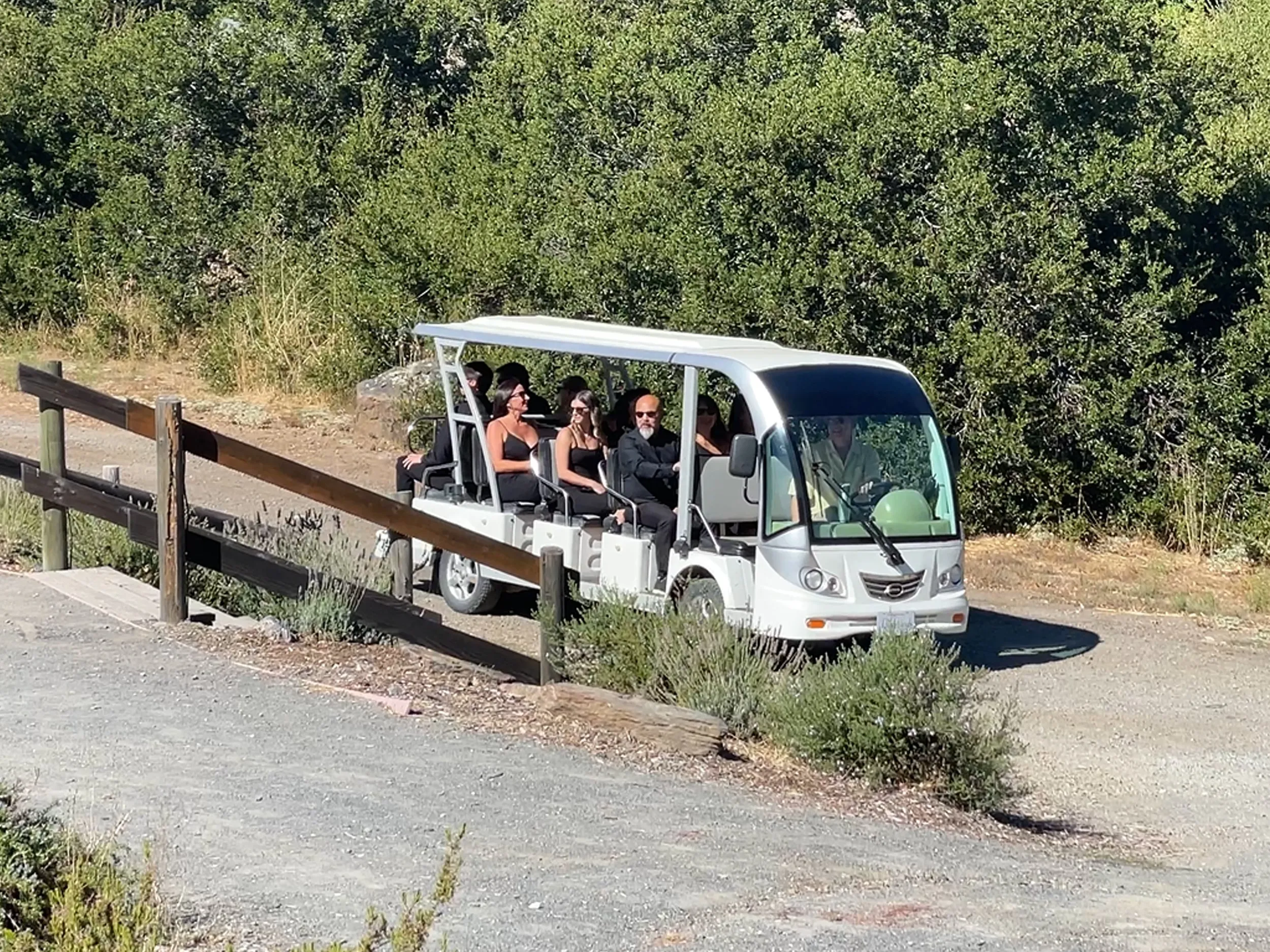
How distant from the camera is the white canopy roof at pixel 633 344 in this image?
11.8 meters

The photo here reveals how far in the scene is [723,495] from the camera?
11930mm

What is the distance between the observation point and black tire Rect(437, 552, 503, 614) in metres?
13.5

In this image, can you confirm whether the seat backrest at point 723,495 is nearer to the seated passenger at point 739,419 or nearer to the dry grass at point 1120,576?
the seated passenger at point 739,419

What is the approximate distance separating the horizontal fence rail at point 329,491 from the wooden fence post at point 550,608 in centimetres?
9

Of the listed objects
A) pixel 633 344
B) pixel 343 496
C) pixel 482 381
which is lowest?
pixel 343 496

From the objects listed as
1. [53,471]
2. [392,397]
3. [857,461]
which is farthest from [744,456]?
[392,397]

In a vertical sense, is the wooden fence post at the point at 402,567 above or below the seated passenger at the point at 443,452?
below

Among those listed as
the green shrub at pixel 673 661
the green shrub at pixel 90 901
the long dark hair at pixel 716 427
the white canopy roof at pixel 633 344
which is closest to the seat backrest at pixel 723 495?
the white canopy roof at pixel 633 344

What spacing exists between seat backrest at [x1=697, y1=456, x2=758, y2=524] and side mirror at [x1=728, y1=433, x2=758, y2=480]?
53cm

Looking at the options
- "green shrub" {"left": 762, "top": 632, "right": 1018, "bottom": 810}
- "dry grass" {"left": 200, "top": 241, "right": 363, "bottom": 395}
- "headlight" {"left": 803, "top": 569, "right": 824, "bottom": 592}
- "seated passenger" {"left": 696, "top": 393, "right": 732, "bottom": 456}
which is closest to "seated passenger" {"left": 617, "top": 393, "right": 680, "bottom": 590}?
"seated passenger" {"left": 696, "top": 393, "right": 732, "bottom": 456}

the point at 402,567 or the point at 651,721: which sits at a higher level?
the point at 651,721

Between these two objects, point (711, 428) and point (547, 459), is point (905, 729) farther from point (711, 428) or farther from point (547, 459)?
point (547, 459)

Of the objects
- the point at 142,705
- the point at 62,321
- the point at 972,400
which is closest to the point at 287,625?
the point at 142,705

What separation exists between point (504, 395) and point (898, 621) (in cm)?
375
